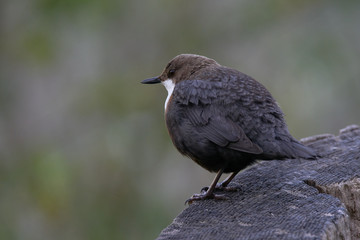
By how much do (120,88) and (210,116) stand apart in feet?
8.72

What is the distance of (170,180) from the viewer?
6.56m

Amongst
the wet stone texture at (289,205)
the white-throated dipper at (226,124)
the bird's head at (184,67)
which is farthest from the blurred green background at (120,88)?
the wet stone texture at (289,205)

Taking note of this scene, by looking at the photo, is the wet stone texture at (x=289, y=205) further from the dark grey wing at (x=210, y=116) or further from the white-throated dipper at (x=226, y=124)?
the dark grey wing at (x=210, y=116)


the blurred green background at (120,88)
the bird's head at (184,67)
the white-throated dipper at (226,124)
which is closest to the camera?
the white-throated dipper at (226,124)

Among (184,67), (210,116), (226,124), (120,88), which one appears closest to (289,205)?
(226,124)

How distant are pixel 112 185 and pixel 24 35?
2.02 m

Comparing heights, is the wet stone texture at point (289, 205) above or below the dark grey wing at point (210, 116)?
below

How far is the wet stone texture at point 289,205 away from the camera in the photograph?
232 centimetres

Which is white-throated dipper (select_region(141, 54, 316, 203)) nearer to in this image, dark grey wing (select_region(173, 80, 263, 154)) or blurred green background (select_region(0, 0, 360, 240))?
dark grey wing (select_region(173, 80, 263, 154))

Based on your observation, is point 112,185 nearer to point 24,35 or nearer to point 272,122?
point 24,35

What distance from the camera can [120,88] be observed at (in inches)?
239

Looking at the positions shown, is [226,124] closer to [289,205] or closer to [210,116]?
[210,116]

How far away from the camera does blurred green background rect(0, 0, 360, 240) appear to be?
5867mm

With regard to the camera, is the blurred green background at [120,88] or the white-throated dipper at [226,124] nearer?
the white-throated dipper at [226,124]
